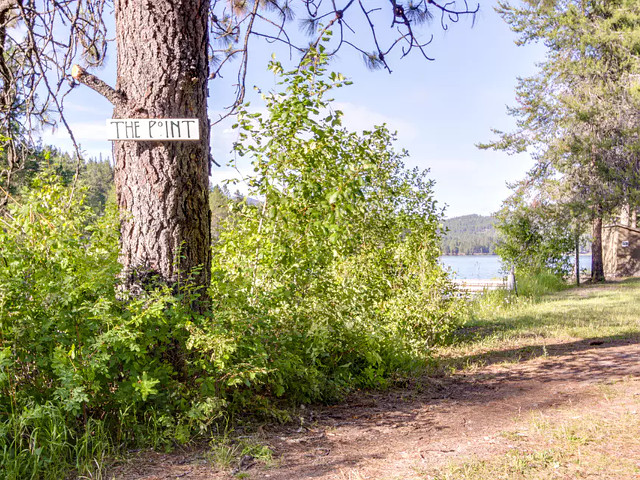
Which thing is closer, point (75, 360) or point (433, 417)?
point (75, 360)

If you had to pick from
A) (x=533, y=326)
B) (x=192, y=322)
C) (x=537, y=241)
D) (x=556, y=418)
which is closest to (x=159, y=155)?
(x=192, y=322)

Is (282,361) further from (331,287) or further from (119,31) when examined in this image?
(119,31)

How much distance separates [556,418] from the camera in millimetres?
3799

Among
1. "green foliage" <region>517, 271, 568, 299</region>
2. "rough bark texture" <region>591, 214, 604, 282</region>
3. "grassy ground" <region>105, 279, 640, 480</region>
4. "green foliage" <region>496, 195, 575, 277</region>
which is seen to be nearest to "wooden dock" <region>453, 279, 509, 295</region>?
"green foliage" <region>517, 271, 568, 299</region>

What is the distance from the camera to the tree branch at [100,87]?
375 cm

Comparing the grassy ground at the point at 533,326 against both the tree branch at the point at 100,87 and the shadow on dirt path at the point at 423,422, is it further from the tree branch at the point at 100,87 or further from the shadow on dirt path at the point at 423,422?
the tree branch at the point at 100,87

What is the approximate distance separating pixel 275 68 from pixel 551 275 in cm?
1275

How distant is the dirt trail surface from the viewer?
289cm

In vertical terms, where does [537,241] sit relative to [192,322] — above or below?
above

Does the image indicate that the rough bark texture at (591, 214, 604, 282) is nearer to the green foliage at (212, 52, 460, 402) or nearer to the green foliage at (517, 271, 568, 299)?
the green foliage at (517, 271, 568, 299)

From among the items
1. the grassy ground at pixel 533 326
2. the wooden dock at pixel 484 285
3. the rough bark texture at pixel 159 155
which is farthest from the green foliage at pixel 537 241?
the rough bark texture at pixel 159 155

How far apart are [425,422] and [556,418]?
92 centimetres

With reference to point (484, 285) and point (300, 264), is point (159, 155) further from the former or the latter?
point (484, 285)

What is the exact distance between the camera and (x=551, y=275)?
585 inches
